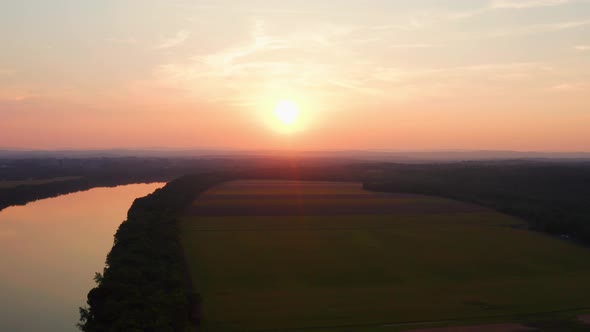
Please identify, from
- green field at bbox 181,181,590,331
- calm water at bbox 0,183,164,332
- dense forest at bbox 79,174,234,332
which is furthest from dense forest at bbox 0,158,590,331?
calm water at bbox 0,183,164,332

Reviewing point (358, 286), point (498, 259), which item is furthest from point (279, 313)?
point (498, 259)

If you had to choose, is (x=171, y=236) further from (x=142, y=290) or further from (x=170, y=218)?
(x=142, y=290)

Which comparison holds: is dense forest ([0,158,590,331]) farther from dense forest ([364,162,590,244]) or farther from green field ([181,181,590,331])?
green field ([181,181,590,331])

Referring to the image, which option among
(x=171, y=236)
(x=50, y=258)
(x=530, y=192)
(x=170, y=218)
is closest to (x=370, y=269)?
(x=171, y=236)

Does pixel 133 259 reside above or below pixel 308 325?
above

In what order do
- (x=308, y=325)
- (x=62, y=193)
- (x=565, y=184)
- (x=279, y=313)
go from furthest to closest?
(x=62, y=193) → (x=565, y=184) → (x=279, y=313) → (x=308, y=325)

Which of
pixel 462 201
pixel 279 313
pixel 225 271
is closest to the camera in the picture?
pixel 279 313

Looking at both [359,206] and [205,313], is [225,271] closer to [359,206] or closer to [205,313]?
[205,313]
